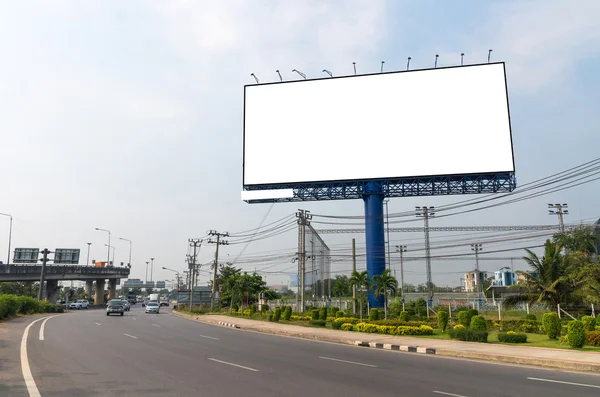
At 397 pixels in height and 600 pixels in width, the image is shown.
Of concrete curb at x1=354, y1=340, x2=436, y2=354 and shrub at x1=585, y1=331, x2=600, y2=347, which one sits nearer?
shrub at x1=585, y1=331, x2=600, y2=347

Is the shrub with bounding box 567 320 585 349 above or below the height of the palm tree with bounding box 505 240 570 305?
below

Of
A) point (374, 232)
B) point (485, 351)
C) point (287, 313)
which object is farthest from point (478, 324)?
point (374, 232)

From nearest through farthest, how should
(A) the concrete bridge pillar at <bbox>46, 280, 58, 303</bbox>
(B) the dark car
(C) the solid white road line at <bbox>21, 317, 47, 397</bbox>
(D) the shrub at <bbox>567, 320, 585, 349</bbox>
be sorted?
(C) the solid white road line at <bbox>21, 317, 47, 397</bbox> → (D) the shrub at <bbox>567, 320, 585, 349</bbox> → (B) the dark car → (A) the concrete bridge pillar at <bbox>46, 280, 58, 303</bbox>

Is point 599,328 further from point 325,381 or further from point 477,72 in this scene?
point 477,72

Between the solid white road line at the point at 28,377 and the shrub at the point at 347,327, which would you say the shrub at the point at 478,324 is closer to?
the shrub at the point at 347,327

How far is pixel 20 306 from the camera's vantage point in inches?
1569

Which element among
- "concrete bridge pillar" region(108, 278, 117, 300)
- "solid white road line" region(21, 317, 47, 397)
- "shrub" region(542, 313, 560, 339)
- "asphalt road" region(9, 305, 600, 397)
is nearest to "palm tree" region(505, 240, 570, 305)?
"shrub" region(542, 313, 560, 339)

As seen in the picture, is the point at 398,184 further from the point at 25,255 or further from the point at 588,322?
the point at 25,255

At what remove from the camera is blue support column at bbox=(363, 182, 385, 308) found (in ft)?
146

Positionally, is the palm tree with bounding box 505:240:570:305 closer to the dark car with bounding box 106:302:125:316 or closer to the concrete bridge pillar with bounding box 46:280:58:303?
the dark car with bounding box 106:302:125:316

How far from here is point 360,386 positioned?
1033 centimetres

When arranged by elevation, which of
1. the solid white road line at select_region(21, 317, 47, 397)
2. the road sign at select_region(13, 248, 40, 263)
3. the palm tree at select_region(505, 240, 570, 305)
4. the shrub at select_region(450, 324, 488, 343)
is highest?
the road sign at select_region(13, 248, 40, 263)

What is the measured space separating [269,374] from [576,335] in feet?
41.1

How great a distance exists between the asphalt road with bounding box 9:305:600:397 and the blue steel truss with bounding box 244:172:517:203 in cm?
2751
